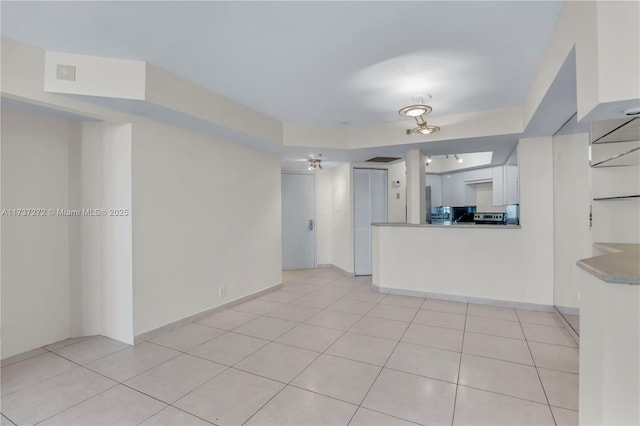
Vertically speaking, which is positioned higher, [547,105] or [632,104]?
[547,105]

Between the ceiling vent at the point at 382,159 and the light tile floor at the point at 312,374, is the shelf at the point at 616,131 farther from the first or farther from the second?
the ceiling vent at the point at 382,159

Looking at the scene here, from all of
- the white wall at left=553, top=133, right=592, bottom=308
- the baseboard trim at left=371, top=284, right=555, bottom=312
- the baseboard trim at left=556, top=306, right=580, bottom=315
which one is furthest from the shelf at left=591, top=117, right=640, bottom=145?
the baseboard trim at left=371, top=284, right=555, bottom=312

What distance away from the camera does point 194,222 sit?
3723mm

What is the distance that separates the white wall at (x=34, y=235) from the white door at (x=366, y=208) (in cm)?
465

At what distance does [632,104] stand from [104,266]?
173 inches

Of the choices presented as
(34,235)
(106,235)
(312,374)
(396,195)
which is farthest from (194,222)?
(396,195)

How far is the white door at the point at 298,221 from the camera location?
681 centimetres

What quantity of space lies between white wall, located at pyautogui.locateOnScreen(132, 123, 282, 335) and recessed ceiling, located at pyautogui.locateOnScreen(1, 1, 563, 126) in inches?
35.1

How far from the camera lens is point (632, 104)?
1519mm

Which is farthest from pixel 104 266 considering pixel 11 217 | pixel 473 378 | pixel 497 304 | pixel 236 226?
pixel 497 304

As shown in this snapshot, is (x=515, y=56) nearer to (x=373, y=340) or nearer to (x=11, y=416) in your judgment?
(x=373, y=340)

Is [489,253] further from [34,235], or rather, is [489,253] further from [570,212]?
[34,235]

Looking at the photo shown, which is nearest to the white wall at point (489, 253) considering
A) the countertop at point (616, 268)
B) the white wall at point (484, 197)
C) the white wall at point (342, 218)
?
the white wall at point (342, 218)

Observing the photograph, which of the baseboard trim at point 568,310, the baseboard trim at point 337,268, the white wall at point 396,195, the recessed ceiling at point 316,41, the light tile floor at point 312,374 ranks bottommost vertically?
the light tile floor at point 312,374
